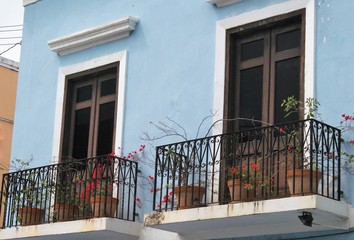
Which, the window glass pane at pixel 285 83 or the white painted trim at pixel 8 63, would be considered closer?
the window glass pane at pixel 285 83

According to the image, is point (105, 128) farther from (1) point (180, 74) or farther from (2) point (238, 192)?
(2) point (238, 192)

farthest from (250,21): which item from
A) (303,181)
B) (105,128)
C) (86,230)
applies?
(86,230)

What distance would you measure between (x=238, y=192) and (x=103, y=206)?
2.10 metres

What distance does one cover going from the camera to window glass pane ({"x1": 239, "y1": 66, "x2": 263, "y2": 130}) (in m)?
11.5

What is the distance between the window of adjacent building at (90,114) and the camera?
1323 cm

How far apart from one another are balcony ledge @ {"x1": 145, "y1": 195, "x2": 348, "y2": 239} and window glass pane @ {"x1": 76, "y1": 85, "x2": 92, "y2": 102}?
9.81ft

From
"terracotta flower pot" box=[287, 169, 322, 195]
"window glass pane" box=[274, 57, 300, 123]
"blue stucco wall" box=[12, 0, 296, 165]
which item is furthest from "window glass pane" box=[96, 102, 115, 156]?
"terracotta flower pot" box=[287, 169, 322, 195]

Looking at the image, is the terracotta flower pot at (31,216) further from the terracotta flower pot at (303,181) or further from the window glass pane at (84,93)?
the terracotta flower pot at (303,181)

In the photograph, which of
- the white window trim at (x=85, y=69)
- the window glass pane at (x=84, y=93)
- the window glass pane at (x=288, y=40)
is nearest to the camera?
the window glass pane at (x=288, y=40)

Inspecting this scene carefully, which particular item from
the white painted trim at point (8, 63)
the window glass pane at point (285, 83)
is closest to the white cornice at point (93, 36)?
the window glass pane at point (285, 83)

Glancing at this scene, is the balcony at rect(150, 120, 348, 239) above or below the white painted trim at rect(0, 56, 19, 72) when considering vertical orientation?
below

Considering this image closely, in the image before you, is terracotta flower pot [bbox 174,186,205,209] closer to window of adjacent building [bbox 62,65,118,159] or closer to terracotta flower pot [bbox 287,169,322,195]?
terracotta flower pot [bbox 287,169,322,195]

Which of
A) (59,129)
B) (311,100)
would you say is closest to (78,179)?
(59,129)

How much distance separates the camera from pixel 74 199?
12.5m
